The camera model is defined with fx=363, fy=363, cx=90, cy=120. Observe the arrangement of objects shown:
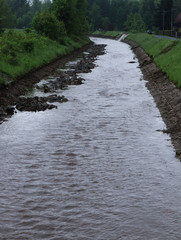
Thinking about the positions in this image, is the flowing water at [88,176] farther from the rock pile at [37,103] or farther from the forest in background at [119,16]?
the forest in background at [119,16]

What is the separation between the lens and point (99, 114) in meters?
22.0

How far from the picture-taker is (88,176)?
12.9 m

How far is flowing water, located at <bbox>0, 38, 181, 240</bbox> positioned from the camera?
9.59 meters

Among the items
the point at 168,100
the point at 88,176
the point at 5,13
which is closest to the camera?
the point at 88,176

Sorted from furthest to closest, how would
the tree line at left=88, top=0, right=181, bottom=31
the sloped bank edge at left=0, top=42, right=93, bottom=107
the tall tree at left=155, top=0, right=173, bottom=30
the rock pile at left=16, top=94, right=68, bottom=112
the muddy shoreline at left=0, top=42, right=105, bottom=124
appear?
the tree line at left=88, top=0, right=181, bottom=31
the tall tree at left=155, top=0, right=173, bottom=30
the sloped bank edge at left=0, top=42, right=93, bottom=107
the muddy shoreline at left=0, top=42, right=105, bottom=124
the rock pile at left=16, top=94, right=68, bottom=112

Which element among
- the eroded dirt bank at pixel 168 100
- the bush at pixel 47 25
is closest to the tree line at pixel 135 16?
the bush at pixel 47 25

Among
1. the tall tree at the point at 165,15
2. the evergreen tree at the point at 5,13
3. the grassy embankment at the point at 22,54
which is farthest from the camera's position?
the evergreen tree at the point at 5,13

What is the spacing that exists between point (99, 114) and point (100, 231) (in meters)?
13.1

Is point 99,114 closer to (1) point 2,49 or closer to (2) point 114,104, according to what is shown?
(2) point 114,104

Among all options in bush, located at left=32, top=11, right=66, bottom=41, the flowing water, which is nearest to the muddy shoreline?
the flowing water

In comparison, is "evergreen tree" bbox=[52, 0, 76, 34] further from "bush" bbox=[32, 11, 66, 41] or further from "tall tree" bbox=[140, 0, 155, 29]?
"tall tree" bbox=[140, 0, 155, 29]

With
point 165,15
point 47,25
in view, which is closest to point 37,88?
point 47,25

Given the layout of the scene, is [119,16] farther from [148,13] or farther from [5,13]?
[5,13]

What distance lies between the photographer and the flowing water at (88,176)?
959cm
